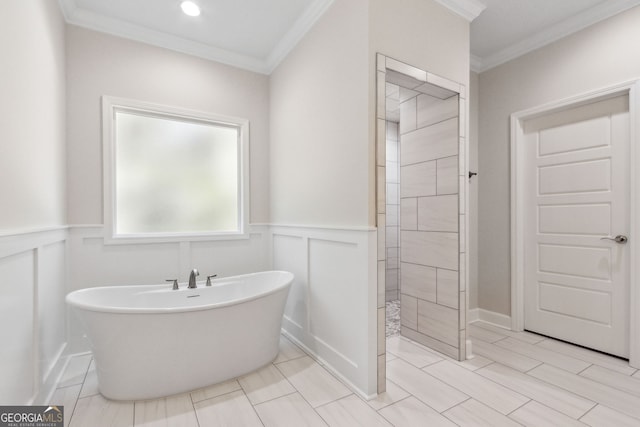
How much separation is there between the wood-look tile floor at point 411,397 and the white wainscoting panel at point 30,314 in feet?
0.80

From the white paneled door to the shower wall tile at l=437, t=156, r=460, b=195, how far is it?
3.46 ft

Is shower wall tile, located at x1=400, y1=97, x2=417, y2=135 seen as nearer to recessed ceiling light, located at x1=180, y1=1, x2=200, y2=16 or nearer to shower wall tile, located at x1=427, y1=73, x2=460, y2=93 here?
shower wall tile, located at x1=427, y1=73, x2=460, y2=93

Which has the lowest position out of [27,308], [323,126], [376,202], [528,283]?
[528,283]

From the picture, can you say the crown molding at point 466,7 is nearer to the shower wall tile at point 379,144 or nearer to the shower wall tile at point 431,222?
the shower wall tile at point 431,222

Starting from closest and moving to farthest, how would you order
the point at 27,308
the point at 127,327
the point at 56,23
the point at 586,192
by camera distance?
the point at 27,308 < the point at 127,327 < the point at 56,23 < the point at 586,192

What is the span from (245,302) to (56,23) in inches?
91.8

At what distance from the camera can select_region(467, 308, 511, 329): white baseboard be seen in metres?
2.91

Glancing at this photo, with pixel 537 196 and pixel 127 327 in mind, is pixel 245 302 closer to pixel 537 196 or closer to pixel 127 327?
pixel 127 327

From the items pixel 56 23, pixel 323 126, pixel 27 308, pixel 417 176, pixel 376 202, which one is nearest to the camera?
pixel 27 308

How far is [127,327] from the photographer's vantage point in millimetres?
1711

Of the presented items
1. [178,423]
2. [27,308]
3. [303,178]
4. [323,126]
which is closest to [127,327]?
[27,308]

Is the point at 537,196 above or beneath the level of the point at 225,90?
beneath

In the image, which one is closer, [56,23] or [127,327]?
[127,327]

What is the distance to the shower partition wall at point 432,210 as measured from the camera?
2.27 meters
